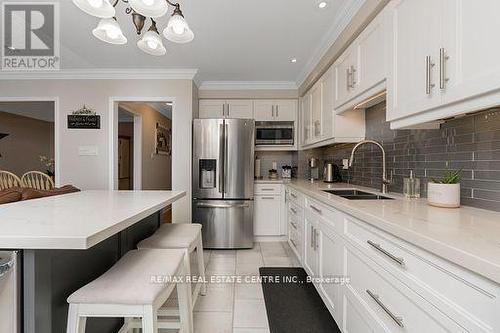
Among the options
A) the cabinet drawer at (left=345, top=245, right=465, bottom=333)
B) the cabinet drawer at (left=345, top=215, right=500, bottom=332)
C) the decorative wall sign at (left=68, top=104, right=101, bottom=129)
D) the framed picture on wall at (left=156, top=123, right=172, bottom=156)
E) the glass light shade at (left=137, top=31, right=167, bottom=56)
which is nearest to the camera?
the cabinet drawer at (left=345, top=215, right=500, bottom=332)

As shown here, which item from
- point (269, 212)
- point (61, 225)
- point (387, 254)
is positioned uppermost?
point (61, 225)

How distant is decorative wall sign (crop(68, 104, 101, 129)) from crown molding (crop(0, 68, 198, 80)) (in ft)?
1.67

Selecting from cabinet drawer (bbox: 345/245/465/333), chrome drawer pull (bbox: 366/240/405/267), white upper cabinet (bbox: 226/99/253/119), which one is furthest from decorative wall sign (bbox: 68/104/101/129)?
chrome drawer pull (bbox: 366/240/405/267)

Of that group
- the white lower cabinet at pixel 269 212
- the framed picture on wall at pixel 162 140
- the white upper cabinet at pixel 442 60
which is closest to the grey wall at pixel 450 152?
the white upper cabinet at pixel 442 60

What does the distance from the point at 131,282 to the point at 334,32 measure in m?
2.52

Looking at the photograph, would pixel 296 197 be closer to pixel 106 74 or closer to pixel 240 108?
pixel 240 108

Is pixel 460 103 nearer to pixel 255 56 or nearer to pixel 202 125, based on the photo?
pixel 255 56

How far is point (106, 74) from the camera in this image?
3670 mm

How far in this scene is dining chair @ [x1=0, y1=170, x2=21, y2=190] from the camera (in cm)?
374

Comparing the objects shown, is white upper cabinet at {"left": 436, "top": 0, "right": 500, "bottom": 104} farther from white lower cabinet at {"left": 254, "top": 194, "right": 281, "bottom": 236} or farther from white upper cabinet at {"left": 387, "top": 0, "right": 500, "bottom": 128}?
white lower cabinet at {"left": 254, "top": 194, "right": 281, "bottom": 236}

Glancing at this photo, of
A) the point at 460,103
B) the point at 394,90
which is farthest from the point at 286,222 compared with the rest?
the point at 460,103

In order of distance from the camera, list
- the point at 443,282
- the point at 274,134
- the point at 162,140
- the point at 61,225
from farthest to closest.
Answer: the point at 162,140
the point at 274,134
the point at 61,225
the point at 443,282

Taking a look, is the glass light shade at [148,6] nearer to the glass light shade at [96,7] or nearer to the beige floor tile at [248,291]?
the glass light shade at [96,7]

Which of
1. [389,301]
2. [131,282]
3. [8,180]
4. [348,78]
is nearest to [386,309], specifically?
[389,301]
